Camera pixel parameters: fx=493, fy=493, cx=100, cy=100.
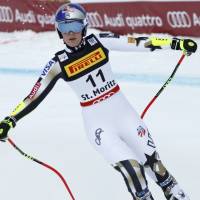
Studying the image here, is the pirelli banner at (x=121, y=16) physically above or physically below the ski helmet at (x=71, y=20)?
below

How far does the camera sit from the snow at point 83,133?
477 cm

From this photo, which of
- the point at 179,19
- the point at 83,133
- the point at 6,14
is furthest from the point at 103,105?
the point at 6,14

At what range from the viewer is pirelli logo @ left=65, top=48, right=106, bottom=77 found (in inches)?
148

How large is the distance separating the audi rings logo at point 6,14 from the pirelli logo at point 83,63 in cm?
1024

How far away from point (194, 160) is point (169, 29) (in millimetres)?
6653

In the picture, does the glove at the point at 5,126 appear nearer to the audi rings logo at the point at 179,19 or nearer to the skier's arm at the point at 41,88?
the skier's arm at the point at 41,88

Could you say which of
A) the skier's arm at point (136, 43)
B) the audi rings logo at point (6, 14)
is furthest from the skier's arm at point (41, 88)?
the audi rings logo at point (6, 14)

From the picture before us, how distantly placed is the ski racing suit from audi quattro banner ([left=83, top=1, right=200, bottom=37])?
743 centimetres

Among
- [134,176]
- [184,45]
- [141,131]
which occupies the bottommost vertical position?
[134,176]

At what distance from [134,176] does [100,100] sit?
68cm

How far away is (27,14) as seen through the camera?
13352 millimetres

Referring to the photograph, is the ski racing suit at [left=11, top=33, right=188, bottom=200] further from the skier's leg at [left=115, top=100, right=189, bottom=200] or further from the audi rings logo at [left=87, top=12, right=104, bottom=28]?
the audi rings logo at [left=87, top=12, right=104, bottom=28]

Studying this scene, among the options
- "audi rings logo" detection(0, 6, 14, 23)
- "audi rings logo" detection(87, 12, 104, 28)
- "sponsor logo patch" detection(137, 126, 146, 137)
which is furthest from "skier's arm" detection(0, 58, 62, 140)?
"audi rings logo" detection(0, 6, 14, 23)

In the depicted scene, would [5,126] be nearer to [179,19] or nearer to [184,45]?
[184,45]
